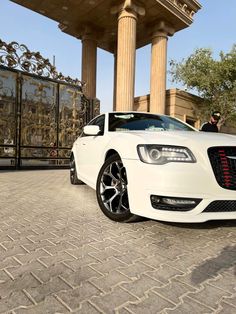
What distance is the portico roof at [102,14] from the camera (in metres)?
17.0

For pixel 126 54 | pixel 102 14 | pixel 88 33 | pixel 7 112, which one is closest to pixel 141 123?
pixel 7 112

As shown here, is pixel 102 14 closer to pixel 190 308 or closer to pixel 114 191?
pixel 114 191

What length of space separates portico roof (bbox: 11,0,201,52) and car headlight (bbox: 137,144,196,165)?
15.8 meters

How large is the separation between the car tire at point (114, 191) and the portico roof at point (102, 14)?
15.4m

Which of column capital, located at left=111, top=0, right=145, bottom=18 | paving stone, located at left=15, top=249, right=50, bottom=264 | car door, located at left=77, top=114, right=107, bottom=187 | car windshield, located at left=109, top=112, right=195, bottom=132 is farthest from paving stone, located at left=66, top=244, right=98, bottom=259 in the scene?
column capital, located at left=111, top=0, right=145, bottom=18

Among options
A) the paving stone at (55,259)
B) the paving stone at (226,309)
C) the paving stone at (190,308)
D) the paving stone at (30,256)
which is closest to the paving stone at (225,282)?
the paving stone at (226,309)

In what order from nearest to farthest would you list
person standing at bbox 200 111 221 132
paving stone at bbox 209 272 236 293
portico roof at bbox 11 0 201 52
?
paving stone at bbox 209 272 236 293 → person standing at bbox 200 111 221 132 → portico roof at bbox 11 0 201 52

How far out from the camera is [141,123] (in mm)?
4645

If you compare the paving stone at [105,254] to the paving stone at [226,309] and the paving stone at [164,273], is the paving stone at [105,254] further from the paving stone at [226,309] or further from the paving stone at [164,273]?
the paving stone at [226,309]

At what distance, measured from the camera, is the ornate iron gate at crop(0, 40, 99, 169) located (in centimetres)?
1102

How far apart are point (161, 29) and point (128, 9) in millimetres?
3394

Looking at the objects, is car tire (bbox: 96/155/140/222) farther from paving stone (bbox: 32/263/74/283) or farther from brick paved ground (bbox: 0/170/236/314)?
Answer: paving stone (bbox: 32/263/74/283)

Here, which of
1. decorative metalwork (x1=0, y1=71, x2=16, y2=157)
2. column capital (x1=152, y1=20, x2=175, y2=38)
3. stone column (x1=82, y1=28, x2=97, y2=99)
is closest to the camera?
decorative metalwork (x1=0, y1=71, x2=16, y2=157)

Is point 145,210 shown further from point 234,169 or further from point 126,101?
point 126,101
